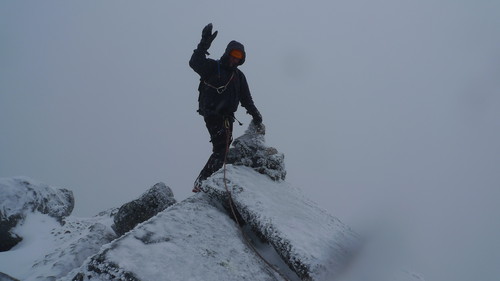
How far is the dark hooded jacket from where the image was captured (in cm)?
718

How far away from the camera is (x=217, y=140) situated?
7.77 meters

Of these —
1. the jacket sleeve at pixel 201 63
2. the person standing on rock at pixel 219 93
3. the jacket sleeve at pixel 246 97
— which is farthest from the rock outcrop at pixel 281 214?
the jacket sleeve at pixel 201 63

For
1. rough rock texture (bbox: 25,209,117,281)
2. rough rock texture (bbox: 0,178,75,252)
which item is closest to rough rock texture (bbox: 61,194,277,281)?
rough rock texture (bbox: 25,209,117,281)

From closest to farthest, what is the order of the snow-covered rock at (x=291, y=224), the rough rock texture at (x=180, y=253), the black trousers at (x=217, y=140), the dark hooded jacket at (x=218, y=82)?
the rough rock texture at (x=180, y=253) → the snow-covered rock at (x=291, y=224) → the dark hooded jacket at (x=218, y=82) → the black trousers at (x=217, y=140)

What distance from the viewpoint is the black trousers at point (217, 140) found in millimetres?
7559

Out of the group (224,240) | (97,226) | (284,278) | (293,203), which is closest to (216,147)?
(293,203)

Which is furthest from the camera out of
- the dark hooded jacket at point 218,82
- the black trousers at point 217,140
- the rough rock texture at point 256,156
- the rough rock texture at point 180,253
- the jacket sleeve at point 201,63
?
the black trousers at point 217,140

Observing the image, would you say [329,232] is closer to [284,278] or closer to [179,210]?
[284,278]

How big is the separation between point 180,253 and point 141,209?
153 inches

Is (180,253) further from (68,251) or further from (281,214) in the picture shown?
(68,251)

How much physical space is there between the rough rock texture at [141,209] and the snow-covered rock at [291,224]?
190cm

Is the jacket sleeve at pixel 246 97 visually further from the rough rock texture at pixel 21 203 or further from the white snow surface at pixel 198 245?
the rough rock texture at pixel 21 203

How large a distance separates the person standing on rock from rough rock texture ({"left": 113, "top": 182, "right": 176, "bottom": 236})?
0.80 m

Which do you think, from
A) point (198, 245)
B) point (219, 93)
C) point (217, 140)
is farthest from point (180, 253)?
point (219, 93)
